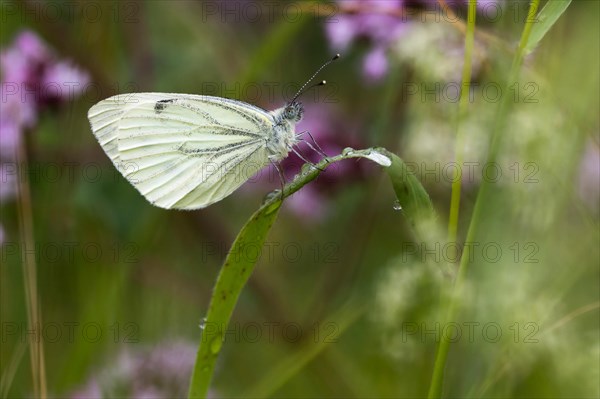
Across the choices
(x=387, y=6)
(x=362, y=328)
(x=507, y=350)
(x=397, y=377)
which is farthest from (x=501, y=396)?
(x=362, y=328)

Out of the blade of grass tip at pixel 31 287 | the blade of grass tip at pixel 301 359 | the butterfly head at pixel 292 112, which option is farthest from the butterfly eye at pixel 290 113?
the blade of grass tip at pixel 31 287

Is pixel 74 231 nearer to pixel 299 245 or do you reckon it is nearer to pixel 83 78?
pixel 83 78

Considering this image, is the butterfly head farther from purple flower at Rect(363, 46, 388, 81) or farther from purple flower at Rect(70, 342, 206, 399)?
purple flower at Rect(70, 342, 206, 399)

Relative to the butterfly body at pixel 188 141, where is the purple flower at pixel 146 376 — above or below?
below

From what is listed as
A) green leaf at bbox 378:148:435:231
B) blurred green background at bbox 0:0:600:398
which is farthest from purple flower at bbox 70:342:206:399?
green leaf at bbox 378:148:435:231

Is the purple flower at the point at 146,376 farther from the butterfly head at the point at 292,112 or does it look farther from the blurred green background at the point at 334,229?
the butterfly head at the point at 292,112
